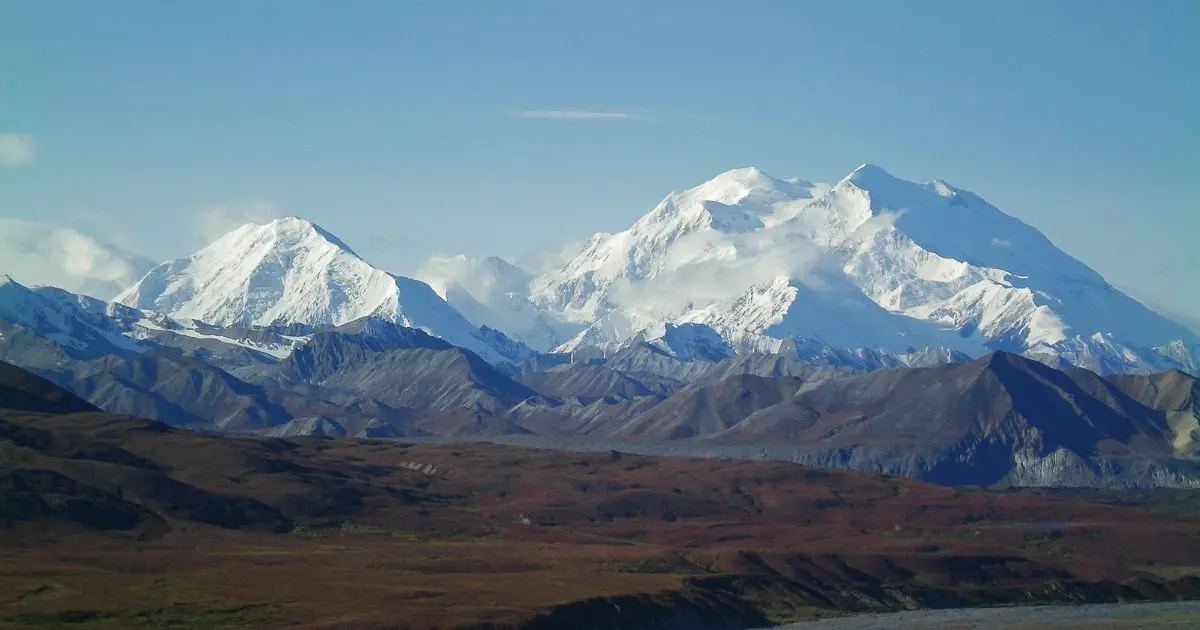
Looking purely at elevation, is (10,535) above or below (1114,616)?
above

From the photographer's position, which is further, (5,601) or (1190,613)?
(1190,613)

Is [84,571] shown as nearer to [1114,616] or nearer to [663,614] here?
[663,614]

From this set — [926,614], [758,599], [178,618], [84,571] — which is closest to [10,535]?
[84,571]

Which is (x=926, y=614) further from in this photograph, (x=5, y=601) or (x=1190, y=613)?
(x=5, y=601)

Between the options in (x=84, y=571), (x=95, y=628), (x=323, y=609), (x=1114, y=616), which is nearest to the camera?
(x=95, y=628)

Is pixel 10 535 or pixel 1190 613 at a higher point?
pixel 10 535

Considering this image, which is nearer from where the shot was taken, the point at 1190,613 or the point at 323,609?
the point at 323,609

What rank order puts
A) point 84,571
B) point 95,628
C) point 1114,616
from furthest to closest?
point 1114,616 → point 84,571 → point 95,628

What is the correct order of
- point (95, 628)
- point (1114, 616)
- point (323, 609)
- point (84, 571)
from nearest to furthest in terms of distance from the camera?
point (95, 628) < point (323, 609) < point (84, 571) < point (1114, 616)

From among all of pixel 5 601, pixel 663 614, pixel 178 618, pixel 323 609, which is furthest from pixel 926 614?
pixel 5 601
